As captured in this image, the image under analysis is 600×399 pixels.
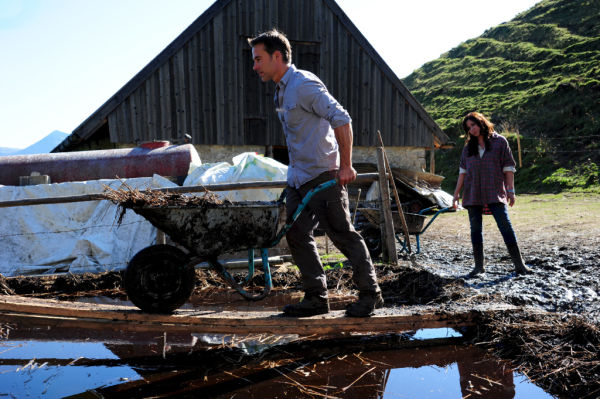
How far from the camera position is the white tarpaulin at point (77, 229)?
20.2 feet

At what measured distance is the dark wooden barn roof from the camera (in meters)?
10.7

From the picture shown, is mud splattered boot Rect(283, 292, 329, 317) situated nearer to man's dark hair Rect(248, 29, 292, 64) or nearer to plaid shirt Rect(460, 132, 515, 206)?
man's dark hair Rect(248, 29, 292, 64)

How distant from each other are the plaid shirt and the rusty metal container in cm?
426

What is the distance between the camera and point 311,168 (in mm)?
3021

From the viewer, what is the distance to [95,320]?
286 cm

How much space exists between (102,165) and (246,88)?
5174 millimetres

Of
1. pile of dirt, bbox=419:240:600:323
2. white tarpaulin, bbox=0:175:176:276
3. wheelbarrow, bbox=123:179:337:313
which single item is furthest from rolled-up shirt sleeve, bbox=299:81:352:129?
white tarpaulin, bbox=0:175:176:276

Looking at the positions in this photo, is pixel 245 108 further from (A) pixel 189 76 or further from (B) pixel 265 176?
(B) pixel 265 176

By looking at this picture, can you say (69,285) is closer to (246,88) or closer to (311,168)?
(311,168)

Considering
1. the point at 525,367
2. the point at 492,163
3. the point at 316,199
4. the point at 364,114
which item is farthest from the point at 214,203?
the point at 364,114

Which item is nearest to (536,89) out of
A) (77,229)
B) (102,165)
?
(102,165)

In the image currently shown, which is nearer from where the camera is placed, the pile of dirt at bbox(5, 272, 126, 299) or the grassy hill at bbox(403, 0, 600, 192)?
the pile of dirt at bbox(5, 272, 126, 299)

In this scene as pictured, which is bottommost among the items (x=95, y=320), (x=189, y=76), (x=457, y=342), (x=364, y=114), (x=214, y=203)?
(x=457, y=342)

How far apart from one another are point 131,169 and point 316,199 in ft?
16.5
